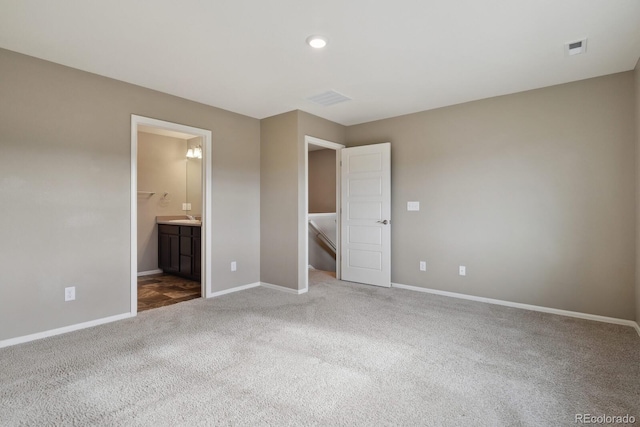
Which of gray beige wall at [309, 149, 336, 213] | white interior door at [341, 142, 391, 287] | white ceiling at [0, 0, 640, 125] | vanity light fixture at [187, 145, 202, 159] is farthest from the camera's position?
gray beige wall at [309, 149, 336, 213]

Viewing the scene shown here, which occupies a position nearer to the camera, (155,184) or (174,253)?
(174,253)

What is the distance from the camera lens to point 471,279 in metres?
4.04

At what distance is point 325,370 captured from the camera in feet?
7.48

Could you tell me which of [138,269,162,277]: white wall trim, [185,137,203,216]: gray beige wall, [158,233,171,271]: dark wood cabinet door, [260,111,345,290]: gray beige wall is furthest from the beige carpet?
[185,137,203,216]: gray beige wall

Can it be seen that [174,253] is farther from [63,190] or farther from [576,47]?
[576,47]

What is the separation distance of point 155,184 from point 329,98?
3664 mm

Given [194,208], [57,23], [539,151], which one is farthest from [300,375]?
[194,208]

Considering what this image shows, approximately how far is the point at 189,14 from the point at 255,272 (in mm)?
3318

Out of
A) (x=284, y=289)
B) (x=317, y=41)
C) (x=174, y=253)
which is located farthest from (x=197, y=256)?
(x=317, y=41)

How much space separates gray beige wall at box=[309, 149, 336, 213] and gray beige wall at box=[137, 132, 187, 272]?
252cm

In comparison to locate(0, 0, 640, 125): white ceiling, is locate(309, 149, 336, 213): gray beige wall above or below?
below

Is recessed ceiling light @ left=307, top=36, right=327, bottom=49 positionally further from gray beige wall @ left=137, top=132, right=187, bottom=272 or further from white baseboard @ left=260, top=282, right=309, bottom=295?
gray beige wall @ left=137, top=132, right=187, bottom=272

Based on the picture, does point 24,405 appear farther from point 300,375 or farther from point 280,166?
point 280,166

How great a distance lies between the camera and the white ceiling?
216cm
